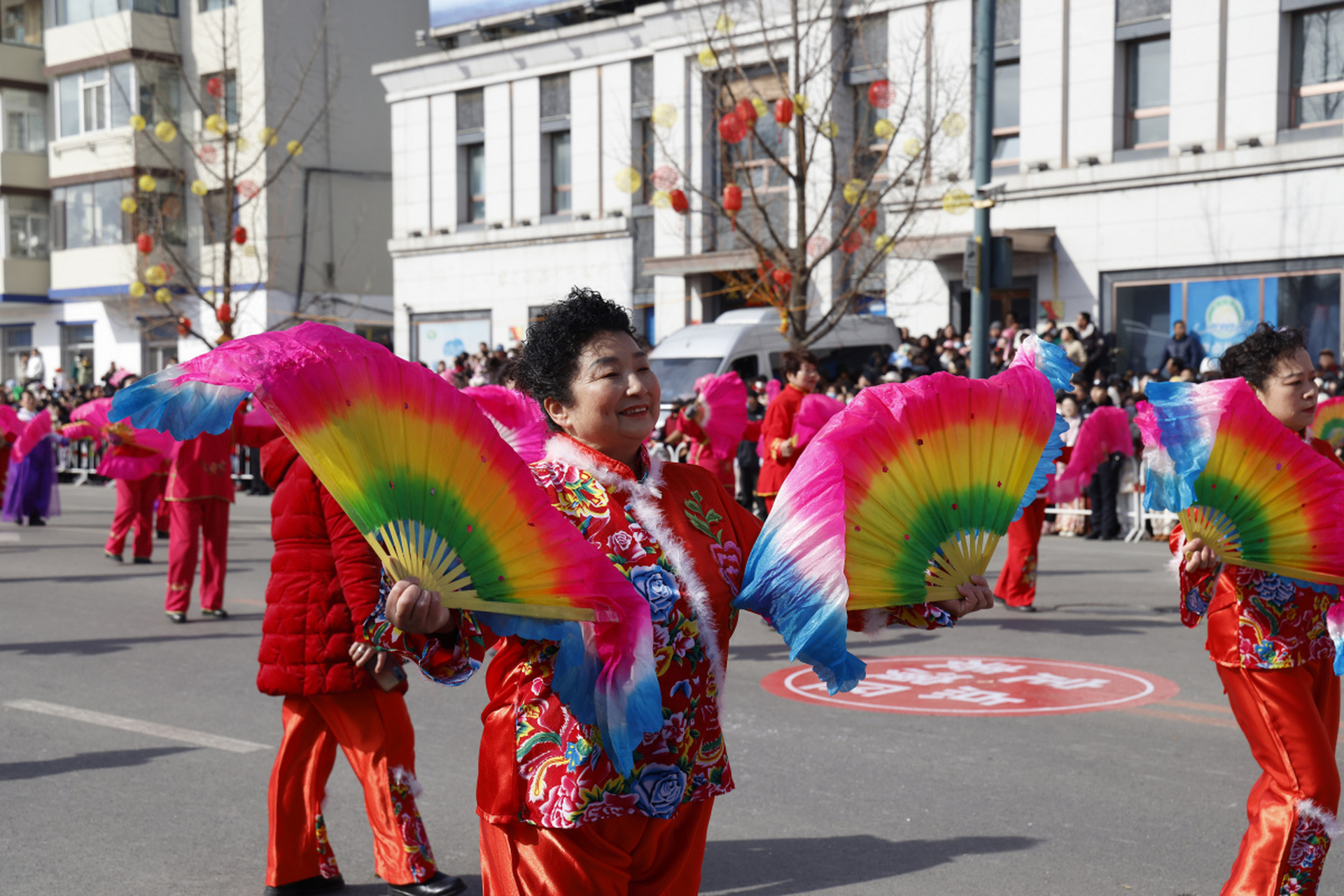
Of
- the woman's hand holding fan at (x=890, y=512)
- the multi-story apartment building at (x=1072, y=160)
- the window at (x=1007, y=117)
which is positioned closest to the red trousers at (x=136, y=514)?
the multi-story apartment building at (x=1072, y=160)

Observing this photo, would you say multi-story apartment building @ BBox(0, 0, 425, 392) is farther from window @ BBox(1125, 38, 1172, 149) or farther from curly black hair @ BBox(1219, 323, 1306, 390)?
curly black hair @ BBox(1219, 323, 1306, 390)

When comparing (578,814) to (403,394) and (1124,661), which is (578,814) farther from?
(1124,661)

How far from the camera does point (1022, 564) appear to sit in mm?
10773

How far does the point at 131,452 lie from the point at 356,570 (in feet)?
33.9

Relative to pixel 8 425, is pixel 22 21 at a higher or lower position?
higher

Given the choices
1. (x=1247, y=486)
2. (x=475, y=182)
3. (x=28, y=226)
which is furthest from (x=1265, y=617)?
(x=28, y=226)

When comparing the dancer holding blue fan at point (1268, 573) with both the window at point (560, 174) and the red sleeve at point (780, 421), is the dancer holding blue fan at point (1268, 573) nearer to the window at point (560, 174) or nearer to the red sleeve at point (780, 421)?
the red sleeve at point (780, 421)

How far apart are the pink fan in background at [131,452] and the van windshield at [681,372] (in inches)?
297

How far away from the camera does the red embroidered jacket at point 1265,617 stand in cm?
413

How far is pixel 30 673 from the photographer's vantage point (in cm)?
869

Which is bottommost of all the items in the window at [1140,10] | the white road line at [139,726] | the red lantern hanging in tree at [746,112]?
the white road line at [139,726]

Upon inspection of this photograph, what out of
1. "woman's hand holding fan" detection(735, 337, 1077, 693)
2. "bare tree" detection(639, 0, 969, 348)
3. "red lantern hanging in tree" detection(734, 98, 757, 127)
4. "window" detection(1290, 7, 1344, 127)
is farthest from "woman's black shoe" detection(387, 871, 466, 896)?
"window" detection(1290, 7, 1344, 127)

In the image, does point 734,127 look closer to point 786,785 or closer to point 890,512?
point 786,785

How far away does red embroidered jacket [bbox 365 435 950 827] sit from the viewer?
8.90 ft
